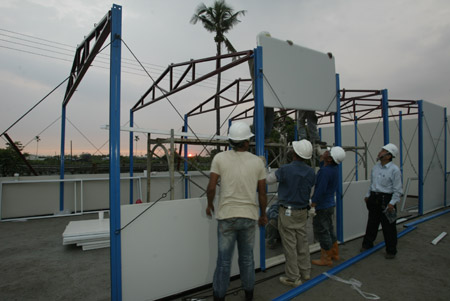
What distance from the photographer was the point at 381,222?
4.03m

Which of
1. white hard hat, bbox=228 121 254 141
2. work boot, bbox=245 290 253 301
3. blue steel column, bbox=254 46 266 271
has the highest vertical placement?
blue steel column, bbox=254 46 266 271

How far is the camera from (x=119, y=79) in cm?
260

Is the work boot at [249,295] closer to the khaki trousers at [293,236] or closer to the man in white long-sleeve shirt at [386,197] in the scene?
the khaki trousers at [293,236]

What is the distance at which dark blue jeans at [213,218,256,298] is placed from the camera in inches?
95.2

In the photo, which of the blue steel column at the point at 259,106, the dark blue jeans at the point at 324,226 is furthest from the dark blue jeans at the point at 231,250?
the dark blue jeans at the point at 324,226

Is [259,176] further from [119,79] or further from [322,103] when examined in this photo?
[322,103]

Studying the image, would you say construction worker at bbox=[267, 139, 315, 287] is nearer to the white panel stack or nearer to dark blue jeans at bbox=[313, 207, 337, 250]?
dark blue jeans at bbox=[313, 207, 337, 250]

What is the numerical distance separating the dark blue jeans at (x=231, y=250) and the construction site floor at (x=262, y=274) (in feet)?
1.35

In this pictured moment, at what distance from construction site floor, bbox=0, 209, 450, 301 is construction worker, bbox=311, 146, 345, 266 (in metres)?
0.30

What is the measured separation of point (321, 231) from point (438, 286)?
1.37 metres

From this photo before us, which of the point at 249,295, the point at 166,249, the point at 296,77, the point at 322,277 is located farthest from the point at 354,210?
the point at 166,249

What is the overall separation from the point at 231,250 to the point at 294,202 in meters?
0.97

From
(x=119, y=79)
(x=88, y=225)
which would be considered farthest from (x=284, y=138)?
(x=88, y=225)

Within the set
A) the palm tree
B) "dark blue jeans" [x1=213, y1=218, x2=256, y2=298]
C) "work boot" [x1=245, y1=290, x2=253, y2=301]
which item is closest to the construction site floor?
"work boot" [x1=245, y1=290, x2=253, y2=301]
